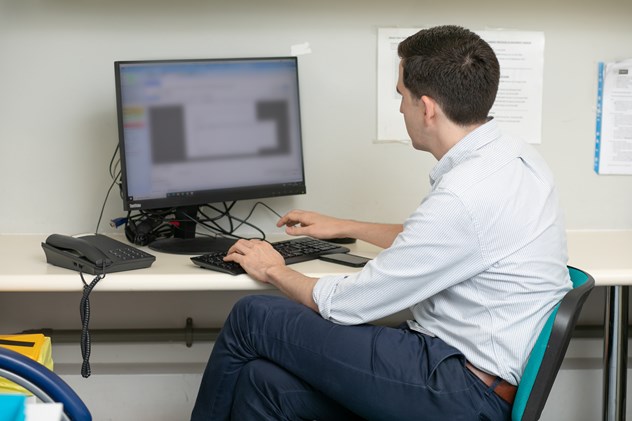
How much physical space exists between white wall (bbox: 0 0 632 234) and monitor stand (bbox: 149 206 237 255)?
234 millimetres

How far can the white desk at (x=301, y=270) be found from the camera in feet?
5.85

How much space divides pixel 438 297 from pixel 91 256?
78cm

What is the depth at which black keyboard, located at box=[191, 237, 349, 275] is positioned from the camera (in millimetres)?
1836

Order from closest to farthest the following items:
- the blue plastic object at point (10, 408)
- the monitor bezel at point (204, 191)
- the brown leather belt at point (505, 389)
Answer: the blue plastic object at point (10, 408) < the brown leather belt at point (505, 389) < the monitor bezel at point (204, 191)

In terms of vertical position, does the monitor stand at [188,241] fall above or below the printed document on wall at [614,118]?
below

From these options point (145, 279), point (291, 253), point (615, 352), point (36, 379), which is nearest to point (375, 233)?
point (291, 253)

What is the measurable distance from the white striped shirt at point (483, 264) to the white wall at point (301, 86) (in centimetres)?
81

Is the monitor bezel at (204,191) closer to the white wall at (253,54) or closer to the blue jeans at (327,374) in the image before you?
the white wall at (253,54)

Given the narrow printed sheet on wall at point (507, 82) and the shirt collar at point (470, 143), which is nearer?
the shirt collar at point (470, 143)

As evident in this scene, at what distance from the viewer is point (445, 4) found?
7.70 ft

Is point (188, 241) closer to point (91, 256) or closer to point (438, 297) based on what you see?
point (91, 256)

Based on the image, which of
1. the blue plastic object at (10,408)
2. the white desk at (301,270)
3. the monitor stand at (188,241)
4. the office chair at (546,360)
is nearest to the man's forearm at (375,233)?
the white desk at (301,270)

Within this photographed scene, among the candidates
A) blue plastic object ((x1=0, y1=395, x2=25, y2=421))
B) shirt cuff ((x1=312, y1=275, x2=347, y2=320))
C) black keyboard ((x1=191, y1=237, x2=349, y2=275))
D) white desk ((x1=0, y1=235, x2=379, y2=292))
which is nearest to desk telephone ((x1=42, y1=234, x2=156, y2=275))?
white desk ((x1=0, y1=235, x2=379, y2=292))

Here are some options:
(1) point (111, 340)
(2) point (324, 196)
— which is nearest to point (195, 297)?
(1) point (111, 340)
